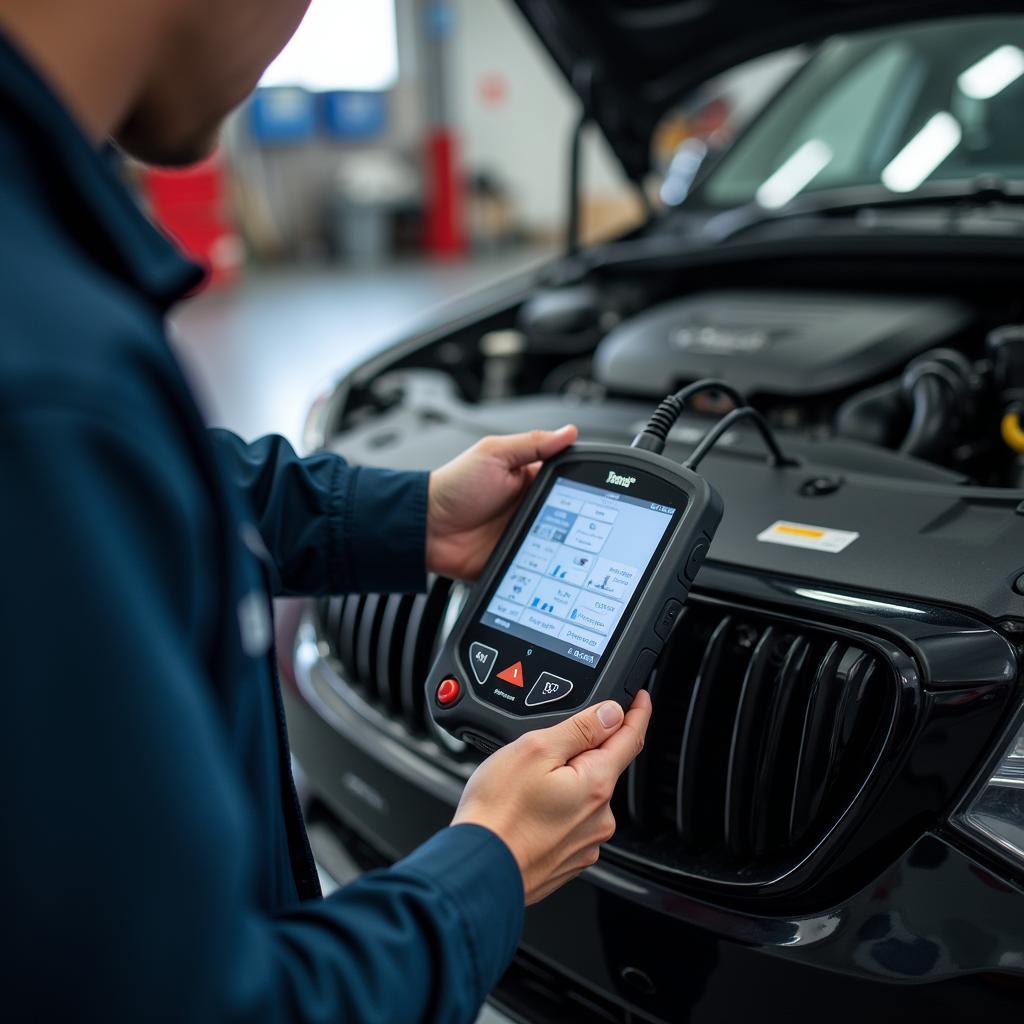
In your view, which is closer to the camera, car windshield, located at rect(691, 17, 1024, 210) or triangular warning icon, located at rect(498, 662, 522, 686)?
triangular warning icon, located at rect(498, 662, 522, 686)

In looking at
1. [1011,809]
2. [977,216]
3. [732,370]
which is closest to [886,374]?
[732,370]

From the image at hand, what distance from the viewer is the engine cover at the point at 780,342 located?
145cm

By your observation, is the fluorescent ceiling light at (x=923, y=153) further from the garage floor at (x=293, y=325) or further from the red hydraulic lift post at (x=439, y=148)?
the red hydraulic lift post at (x=439, y=148)

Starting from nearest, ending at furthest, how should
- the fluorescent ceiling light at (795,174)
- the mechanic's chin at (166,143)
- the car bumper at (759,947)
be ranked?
the mechanic's chin at (166,143) < the car bumper at (759,947) < the fluorescent ceiling light at (795,174)

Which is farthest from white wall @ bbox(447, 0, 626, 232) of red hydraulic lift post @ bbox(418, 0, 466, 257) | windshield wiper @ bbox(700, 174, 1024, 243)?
windshield wiper @ bbox(700, 174, 1024, 243)

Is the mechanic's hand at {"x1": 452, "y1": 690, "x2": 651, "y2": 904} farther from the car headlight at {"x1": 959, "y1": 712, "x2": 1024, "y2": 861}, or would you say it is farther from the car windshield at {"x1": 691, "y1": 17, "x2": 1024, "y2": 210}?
the car windshield at {"x1": 691, "y1": 17, "x2": 1024, "y2": 210}

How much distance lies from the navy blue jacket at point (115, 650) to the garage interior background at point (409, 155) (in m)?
7.21

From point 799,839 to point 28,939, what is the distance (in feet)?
2.35

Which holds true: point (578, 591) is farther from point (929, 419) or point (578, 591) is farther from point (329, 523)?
point (929, 419)

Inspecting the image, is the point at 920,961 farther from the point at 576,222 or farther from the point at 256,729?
the point at 576,222

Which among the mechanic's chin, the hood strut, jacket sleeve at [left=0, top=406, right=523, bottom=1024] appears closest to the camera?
jacket sleeve at [left=0, top=406, right=523, bottom=1024]

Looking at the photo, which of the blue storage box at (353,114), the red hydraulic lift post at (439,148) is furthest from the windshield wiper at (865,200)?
the blue storage box at (353,114)

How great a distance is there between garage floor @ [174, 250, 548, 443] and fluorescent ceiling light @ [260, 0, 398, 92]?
5.95ft

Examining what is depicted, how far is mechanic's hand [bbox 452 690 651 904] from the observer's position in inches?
26.8
